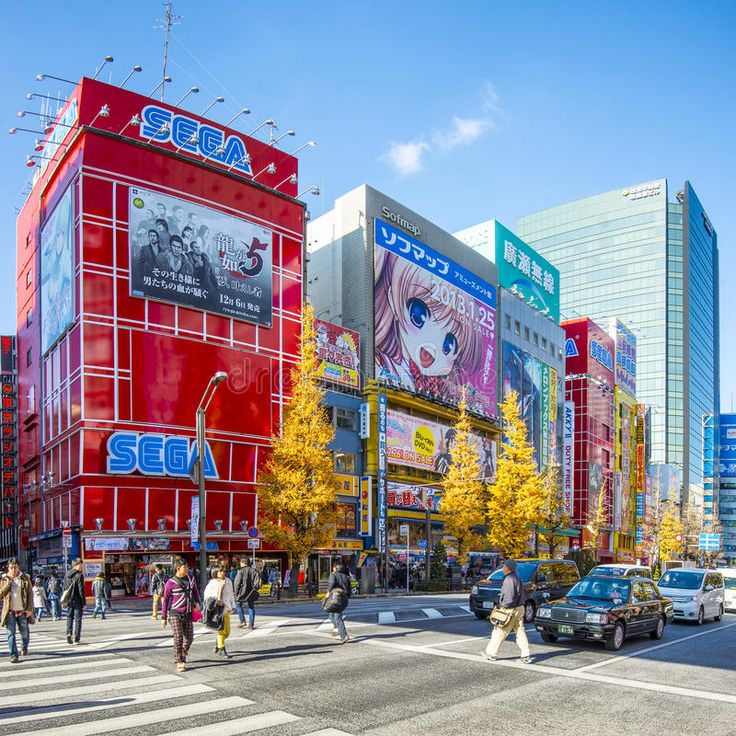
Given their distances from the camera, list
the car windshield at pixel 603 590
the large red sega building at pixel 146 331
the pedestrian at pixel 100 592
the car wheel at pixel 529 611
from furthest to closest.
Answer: the large red sega building at pixel 146 331 → the pedestrian at pixel 100 592 → the car wheel at pixel 529 611 → the car windshield at pixel 603 590

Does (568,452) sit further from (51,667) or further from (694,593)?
(51,667)

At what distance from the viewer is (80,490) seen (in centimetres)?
3488

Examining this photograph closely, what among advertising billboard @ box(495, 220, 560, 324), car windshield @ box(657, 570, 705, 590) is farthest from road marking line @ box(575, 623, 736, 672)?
advertising billboard @ box(495, 220, 560, 324)

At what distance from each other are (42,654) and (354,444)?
33741 millimetres

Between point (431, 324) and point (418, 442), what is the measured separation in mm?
8501

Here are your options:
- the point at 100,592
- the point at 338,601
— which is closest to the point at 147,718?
the point at 338,601

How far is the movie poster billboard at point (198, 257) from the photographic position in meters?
37.6

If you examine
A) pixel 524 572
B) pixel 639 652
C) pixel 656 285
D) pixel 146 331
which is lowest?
pixel 639 652

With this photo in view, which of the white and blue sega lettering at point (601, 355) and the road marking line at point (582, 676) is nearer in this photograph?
the road marking line at point (582, 676)

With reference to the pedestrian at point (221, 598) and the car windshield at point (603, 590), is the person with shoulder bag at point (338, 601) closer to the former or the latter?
the pedestrian at point (221, 598)

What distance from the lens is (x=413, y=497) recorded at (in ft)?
166

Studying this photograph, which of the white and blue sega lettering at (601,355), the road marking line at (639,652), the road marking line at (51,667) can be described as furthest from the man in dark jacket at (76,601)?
the white and blue sega lettering at (601,355)

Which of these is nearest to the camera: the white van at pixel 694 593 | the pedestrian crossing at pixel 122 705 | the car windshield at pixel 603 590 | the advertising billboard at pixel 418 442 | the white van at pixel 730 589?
the pedestrian crossing at pixel 122 705

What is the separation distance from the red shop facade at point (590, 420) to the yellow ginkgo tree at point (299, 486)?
47.4m
